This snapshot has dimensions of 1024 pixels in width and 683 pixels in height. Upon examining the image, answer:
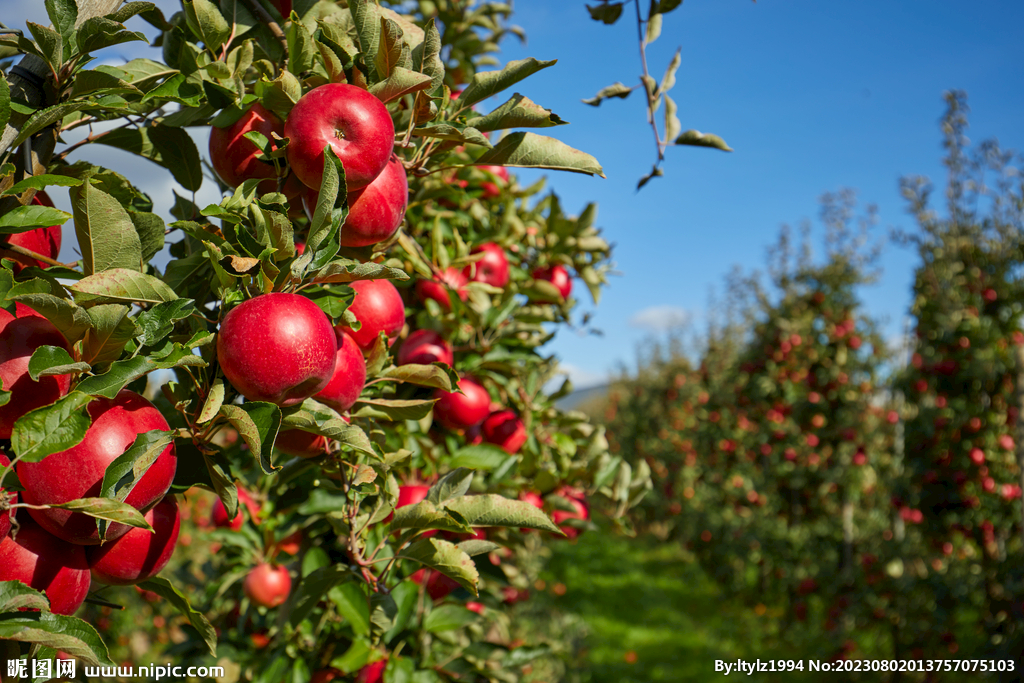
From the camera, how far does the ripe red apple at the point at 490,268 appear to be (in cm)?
169

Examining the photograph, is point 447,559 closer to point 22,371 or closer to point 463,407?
point 22,371

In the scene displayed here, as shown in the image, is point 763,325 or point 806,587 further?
point 763,325

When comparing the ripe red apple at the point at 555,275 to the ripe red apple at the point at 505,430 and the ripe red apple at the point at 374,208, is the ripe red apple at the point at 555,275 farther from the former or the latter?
the ripe red apple at the point at 374,208

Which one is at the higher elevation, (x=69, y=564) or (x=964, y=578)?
(x=69, y=564)

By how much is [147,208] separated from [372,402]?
0.41 meters

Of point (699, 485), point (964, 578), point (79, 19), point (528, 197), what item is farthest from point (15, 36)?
point (699, 485)

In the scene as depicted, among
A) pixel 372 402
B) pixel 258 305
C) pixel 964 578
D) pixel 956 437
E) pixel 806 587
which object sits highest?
pixel 258 305

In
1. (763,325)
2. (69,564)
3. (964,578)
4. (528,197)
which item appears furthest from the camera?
(763,325)

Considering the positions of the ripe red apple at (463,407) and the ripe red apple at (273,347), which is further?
the ripe red apple at (463,407)

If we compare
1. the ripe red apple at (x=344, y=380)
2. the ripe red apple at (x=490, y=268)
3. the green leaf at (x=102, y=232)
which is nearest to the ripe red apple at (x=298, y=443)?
the ripe red apple at (x=344, y=380)

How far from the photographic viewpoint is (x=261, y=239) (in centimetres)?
74

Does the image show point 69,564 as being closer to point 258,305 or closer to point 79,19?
point 258,305

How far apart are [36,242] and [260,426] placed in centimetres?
37

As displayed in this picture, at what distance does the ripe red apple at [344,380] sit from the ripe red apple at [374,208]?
0.14 metres
